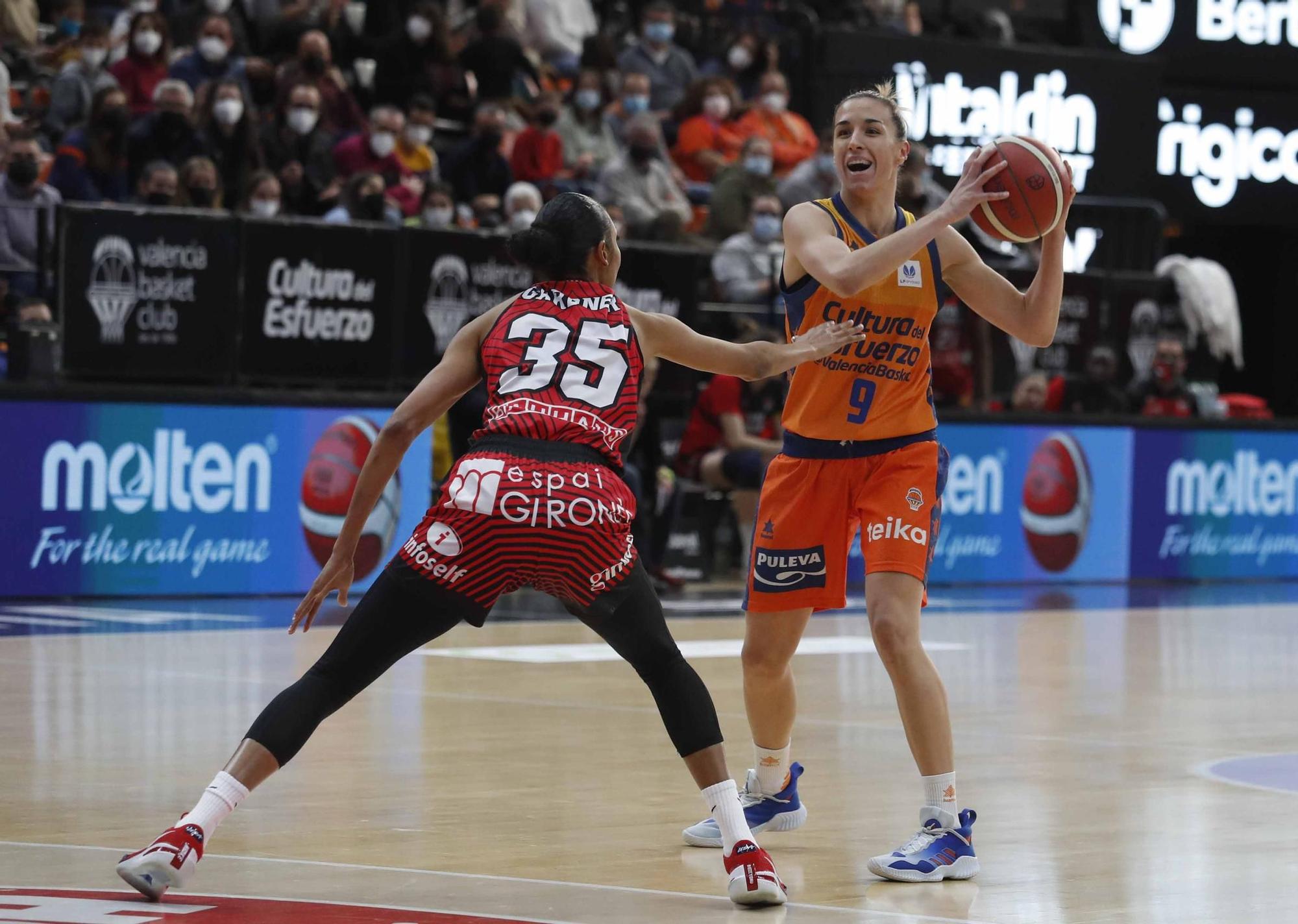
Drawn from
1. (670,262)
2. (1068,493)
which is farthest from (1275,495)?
(670,262)

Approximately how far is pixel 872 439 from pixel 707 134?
528 inches

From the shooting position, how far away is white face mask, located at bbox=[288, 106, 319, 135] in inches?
640

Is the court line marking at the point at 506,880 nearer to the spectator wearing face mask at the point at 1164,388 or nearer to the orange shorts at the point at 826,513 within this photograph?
the orange shorts at the point at 826,513

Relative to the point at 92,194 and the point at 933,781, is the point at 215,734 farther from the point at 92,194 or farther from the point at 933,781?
the point at 92,194

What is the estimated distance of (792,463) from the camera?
21.0ft

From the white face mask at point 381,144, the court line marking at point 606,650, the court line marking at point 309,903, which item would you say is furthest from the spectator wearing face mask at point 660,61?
the court line marking at point 309,903

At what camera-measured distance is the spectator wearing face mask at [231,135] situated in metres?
15.4

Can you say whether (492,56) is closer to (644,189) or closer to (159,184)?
(644,189)

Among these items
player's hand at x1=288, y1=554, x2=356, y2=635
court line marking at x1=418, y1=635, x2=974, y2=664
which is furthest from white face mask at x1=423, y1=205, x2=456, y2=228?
player's hand at x1=288, y1=554, x2=356, y2=635

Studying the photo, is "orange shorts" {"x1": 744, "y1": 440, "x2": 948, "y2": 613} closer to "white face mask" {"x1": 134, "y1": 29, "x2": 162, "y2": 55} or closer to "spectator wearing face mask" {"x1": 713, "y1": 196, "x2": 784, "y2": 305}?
"spectator wearing face mask" {"x1": 713, "y1": 196, "x2": 784, "y2": 305}

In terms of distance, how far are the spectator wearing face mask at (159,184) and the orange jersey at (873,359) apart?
878cm

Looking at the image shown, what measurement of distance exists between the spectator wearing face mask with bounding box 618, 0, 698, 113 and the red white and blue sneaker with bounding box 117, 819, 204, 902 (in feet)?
50.2

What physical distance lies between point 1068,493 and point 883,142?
1187 centimetres

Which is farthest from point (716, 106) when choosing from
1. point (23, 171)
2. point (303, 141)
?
point (23, 171)
